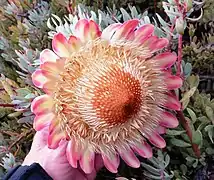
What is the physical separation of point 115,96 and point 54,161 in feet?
0.55

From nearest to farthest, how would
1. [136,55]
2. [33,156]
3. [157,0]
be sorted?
1. [136,55]
2. [33,156]
3. [157,0]

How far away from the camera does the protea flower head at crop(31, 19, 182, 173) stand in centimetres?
65

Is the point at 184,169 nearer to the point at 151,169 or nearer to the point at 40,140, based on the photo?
the point at 151,169

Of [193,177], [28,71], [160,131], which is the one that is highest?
[28,71]

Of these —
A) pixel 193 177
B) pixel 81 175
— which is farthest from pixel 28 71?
pixel 193 177

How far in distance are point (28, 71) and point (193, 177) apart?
31cm

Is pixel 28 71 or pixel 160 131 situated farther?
pixel 28 71

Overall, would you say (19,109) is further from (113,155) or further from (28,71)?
(113,155)

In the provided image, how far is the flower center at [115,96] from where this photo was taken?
2.12ft

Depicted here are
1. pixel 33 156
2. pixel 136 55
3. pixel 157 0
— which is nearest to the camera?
pixel 136 55

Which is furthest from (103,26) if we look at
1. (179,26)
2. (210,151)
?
(210,151)

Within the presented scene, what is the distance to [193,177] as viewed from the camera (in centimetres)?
79

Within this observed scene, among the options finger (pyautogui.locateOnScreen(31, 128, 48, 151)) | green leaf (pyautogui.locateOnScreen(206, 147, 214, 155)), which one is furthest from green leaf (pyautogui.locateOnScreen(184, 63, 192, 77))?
finger (pyautogui.locateOnScreen(31, 128, 48, 151))

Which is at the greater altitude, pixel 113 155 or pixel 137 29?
pixel 137 29
